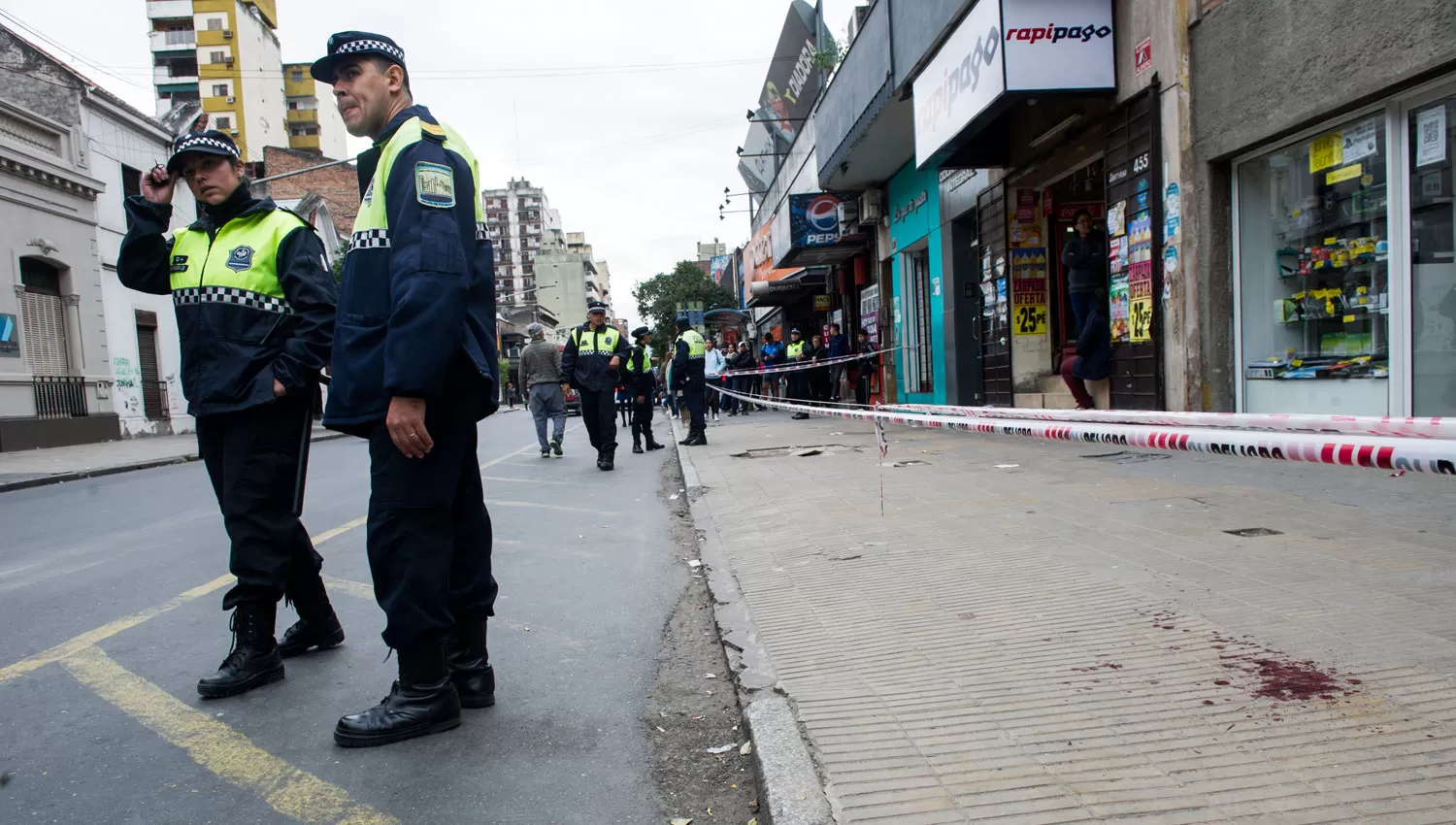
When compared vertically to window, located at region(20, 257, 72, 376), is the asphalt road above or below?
below

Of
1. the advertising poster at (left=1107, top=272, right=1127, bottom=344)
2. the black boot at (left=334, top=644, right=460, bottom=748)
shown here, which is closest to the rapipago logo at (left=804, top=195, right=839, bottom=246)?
the advertising poster at (left=1107, top=272, right=1127, bottom=344)

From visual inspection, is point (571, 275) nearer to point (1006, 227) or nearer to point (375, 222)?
point (1006, 227)

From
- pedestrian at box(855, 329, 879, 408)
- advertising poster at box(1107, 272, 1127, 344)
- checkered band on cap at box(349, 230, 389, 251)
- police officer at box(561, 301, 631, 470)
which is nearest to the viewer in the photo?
checkered band on cap at box(349, 230, 389, 251)

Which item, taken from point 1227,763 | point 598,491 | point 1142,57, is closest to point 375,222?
point 1227,763

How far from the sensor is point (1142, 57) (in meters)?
8.52

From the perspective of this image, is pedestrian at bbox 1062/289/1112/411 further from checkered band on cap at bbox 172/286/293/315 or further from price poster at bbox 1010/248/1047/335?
checkered band on cap at bbox 172/286/293/315

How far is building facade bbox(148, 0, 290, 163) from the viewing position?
187ft

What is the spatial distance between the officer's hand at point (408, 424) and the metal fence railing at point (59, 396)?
66.3ft

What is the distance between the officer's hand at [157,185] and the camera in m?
3.19

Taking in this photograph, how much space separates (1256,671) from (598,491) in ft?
20.6

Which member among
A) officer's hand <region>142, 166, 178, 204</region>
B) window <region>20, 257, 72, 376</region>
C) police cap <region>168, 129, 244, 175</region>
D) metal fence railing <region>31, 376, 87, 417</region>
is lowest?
metal fence railing <region>31, 376, 87, 417</region>

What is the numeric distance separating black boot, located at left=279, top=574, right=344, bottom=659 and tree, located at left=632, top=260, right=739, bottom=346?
209 feet

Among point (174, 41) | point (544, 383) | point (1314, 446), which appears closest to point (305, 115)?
point (174, 41)

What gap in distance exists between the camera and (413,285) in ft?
7.97
